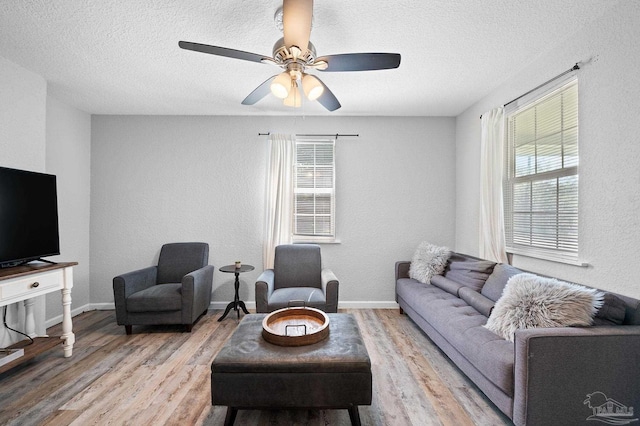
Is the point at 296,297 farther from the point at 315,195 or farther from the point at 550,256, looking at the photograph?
the point at 550,256

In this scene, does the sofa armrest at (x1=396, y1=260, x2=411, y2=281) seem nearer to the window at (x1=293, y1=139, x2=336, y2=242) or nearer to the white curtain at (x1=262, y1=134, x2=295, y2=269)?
the window at (x1=293, y1=139, x2=336, y2=242)

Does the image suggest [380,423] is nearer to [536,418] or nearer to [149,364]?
[536,418]

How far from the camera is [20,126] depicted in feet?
8.82

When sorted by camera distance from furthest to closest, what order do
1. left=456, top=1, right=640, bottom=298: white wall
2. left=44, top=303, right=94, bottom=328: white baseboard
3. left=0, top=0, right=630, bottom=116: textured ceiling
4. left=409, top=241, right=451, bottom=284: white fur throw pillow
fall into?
left=409, top=241, right=451, bottom=284: white fur throw pillow → left=44, top=303, right=94, bottom=328: white baseboard → left=0, top=0, right=630, bottom=116: textured ceiling → left=456, top=1, right=640, bottom=298: white wall

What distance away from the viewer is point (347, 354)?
1692 mm

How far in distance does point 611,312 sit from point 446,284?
1.47 m

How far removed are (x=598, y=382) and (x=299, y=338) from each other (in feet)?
5.53

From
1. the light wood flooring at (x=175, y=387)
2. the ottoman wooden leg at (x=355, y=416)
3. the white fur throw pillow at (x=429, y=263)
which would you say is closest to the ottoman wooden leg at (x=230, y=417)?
the light wood flooring at (x=175, y=387)

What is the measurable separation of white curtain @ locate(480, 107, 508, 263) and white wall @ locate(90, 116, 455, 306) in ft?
2.84

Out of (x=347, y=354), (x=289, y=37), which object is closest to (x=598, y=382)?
(x=347, y=354)

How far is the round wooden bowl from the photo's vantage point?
1798mm

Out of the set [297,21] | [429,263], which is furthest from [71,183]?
[429,263]

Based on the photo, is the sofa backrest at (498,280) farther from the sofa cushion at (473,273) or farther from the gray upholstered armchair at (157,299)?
the gray upholstered armchair at (157,299)

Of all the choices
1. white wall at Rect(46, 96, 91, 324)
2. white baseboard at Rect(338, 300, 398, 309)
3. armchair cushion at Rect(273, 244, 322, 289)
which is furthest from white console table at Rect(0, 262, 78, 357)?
white baseboard at Rect(338, 300, 398, 309)
